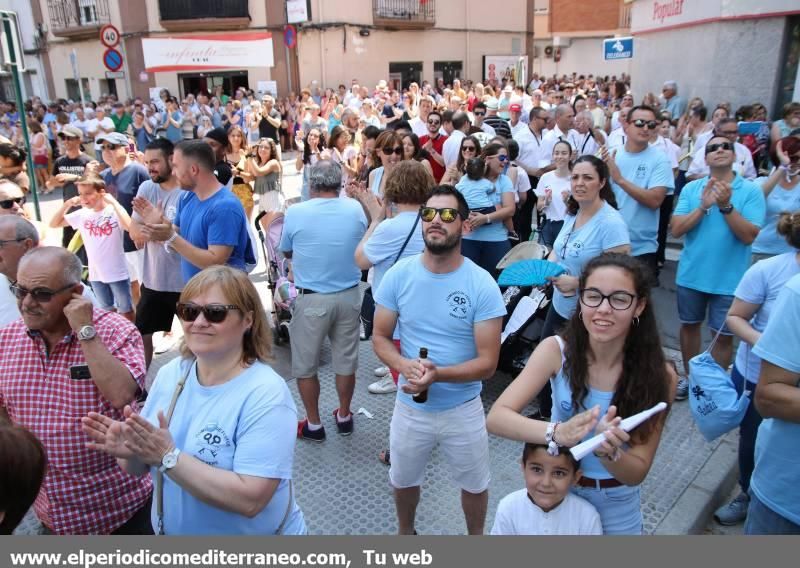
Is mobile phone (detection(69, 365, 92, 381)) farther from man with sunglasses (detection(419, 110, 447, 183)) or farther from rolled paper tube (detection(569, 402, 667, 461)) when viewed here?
man with sunglasses (detection(419, 110, 447, 183))

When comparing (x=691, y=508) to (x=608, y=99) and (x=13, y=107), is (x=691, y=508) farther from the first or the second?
(x=13, y=107)

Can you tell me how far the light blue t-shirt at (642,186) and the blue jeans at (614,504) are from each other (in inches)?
120

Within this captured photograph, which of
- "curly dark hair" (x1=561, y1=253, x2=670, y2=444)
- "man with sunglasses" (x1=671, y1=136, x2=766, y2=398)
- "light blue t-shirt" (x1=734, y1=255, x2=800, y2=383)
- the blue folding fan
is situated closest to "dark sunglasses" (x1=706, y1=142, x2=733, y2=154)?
"man with sunglasses" (x1=671, y1=136, x2=766, y2=398)

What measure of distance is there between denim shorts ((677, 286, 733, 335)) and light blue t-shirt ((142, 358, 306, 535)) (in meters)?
3.33

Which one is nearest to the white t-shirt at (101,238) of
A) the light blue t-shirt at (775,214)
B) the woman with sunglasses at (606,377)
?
the woman with sunglasses at (606,377)

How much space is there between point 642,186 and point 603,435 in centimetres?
371

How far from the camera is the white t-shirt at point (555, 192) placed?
5969 millimetres

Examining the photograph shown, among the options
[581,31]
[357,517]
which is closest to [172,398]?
[357,517]

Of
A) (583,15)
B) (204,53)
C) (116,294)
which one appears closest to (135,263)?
(116,294)

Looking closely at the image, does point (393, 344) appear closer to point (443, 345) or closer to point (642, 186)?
point (443, 345)

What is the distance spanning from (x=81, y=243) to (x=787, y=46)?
1221 cm

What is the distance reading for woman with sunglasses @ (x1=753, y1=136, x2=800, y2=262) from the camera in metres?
4.51

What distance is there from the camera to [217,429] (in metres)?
2.04

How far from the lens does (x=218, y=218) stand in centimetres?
411
